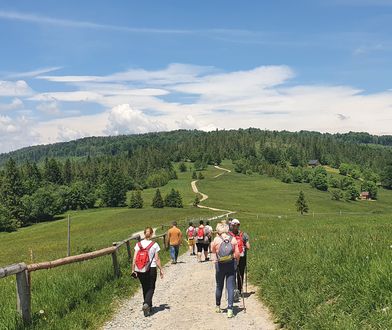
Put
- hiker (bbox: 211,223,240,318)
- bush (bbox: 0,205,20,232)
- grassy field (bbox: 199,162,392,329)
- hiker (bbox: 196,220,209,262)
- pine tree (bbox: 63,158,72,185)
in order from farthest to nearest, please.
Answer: pine tree (bbox: 63,158,72,185)
bush (bbox: 0,205,20,232)
hiker (bbox: 196,220,209,262)
hiker (bbox: 211,223,240,318)
grassy field (bbox: 199,162,392,329)

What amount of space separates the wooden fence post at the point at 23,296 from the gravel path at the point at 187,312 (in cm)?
173

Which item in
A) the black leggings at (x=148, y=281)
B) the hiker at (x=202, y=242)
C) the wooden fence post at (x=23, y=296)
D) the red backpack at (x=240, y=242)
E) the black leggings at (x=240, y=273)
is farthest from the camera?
the hiker at (x=202, y=242)

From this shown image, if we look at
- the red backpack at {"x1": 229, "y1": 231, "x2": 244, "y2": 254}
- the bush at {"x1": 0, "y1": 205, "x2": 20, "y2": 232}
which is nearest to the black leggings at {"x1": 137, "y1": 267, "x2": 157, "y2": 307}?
the red backpack at {"x1": 229, "y1": 231, "x2": 244, "y2": 254}

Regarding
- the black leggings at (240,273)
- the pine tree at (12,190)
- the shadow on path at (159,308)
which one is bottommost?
the pine tree at (12,190)

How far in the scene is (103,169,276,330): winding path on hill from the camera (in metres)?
9.85

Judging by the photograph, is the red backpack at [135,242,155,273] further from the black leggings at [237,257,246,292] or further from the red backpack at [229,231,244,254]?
the black leggings at [237,257,246,292]

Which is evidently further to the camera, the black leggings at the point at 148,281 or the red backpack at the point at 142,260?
the red backpack at the point at 142,260

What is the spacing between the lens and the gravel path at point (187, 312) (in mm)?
9867

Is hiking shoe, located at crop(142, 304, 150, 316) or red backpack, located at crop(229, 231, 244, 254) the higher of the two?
red backpack, located at crop(229, 231, 244, 254)

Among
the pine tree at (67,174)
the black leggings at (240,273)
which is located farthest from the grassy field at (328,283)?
the pine tree at (67,174)

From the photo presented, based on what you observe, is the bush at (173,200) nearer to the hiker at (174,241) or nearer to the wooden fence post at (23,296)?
the hiker at (174,241)

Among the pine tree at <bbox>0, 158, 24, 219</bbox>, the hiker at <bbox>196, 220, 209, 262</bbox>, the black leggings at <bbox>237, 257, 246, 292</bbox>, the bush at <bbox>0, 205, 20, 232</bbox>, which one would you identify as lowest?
the bush at <bbox>0, 205, 20, 232</bbox>

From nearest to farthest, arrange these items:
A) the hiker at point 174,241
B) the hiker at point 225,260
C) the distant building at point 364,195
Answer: the hiker at point 225,260 → the hiker at point 174,241 → the distant building at point 364,195

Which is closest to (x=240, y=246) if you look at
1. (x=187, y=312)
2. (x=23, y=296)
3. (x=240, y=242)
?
(x=240, y=242)
